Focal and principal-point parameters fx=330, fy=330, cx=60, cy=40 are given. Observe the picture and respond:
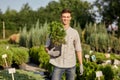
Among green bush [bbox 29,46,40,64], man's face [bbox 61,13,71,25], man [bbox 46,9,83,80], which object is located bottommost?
green bush [bbox 29,46,40,64]

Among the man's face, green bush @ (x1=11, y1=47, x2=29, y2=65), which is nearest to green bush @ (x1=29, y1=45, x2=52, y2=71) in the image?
green bush @ (x1=11, y1=47, x2=29, y2=65)

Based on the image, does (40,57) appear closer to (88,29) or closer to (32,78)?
(32,78)

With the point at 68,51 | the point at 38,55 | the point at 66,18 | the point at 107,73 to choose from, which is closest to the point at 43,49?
the point at 38,55

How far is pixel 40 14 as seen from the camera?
39594mm

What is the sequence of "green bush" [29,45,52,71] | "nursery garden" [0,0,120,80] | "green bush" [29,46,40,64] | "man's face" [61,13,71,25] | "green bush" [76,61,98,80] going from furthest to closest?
"green bush" [29,46,40,64] < "green bush" [29,45,52,71] < "nursery garden" [0,0,120,80] < "green bush" [76,61,98,80] < "man's face" [61,13,71,25]

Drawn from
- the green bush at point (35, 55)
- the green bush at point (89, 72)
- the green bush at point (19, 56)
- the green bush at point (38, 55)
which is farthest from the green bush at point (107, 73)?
the green bush at point (35, 55)

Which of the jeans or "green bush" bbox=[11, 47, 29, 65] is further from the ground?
the jeans

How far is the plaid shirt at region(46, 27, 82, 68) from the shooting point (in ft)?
17.3

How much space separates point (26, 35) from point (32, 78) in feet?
36.4

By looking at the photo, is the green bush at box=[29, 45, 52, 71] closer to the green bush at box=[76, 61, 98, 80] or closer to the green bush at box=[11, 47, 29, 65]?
the green bush at box=[11, 47, 29, 65]

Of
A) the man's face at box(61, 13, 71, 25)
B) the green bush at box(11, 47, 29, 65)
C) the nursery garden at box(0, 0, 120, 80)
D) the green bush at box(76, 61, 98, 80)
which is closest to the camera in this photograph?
the man's face at box(61, 13, 71, 25)

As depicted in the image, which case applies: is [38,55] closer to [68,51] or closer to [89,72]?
[89,72]

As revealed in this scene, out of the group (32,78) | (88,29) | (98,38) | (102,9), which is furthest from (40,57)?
(102,9)

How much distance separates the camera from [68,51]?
5.32m
